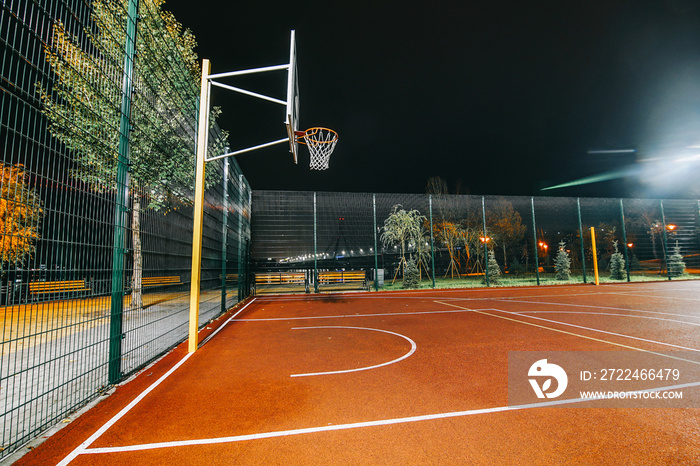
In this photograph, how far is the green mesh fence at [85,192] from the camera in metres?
2.20

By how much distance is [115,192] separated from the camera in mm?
3484

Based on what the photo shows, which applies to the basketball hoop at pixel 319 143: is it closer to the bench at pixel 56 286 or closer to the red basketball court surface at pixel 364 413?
the red basketball court surface at pixel 364 413

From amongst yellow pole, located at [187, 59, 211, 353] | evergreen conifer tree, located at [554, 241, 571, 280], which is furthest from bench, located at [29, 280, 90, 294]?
evergreen conifer tree, located at [554, 241, 571, 280]

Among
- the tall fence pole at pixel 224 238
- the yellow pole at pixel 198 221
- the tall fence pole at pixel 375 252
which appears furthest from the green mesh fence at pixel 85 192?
the tall fence pole at pixel 375 252

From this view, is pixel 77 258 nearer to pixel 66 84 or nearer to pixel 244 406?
pixel 66 84

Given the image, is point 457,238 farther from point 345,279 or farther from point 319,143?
point 319,143

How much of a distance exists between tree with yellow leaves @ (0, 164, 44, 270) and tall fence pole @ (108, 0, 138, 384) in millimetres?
1168

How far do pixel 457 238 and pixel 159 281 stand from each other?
17.9 meters

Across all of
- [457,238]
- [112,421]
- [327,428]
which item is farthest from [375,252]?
[112,421]

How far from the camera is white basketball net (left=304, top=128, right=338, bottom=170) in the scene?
26.6 ft

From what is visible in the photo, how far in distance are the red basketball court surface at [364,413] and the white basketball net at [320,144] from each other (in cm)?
490

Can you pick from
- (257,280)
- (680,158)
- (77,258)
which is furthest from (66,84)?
(680,158)

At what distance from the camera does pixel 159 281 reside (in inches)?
180

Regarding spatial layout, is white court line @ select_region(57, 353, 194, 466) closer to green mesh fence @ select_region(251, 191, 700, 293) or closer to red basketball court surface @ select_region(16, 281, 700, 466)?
red basketball court surface @ select_region(16, 281, 700, 466)
